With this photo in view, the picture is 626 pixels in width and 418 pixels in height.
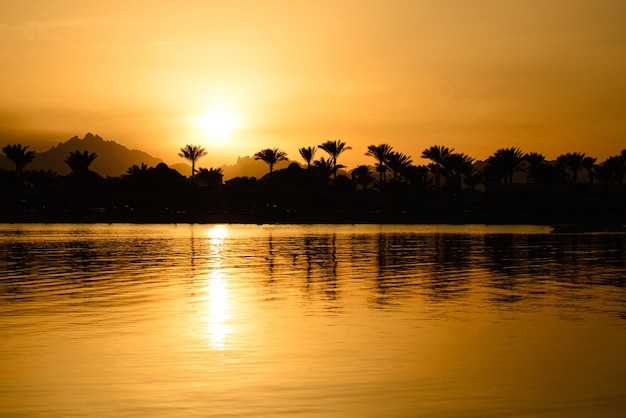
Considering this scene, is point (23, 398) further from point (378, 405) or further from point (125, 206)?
point (125, 206)

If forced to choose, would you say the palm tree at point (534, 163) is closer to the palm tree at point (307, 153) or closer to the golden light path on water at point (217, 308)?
the palm tree at point (307, 153)

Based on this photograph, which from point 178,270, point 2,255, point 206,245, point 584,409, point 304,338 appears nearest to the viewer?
point 584,409

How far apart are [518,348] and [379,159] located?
111345mm

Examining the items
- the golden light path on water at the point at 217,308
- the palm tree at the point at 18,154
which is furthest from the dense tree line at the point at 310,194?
the golden light path on water at the point at 217,308

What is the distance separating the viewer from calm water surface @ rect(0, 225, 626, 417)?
34.8ft

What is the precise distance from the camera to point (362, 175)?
14175 cm

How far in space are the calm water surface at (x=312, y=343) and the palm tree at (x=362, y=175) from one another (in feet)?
364

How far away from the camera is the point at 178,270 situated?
30750 millimetres

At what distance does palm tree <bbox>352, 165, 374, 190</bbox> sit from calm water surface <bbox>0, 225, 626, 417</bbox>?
111m

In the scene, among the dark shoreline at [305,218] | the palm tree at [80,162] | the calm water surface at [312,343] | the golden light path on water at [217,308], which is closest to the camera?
the calm water surface at [312,343]

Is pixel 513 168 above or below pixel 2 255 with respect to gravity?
above

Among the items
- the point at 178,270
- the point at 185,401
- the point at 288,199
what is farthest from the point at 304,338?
the point at 288,199

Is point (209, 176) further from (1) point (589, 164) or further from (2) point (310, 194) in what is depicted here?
A: (1) point (589, 164)

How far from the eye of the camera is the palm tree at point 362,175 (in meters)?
141
